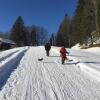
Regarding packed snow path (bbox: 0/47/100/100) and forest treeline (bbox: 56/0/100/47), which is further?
forest treeline (bbox: 56/0/100/47)

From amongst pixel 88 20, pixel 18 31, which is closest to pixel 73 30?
pixel 88 20

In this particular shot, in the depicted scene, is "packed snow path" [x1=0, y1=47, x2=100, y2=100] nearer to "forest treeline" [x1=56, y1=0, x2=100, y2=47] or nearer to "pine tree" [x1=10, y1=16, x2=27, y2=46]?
"forest treeline" [x1=56, y1=0, x2=100, y2=47]

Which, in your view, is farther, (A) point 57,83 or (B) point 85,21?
→ (B) point 85,21

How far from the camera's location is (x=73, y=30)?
67688 millimetres

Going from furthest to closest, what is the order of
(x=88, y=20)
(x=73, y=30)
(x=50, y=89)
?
(x=73, y=30)
(x=88, y=20)
(x=50, y=89)

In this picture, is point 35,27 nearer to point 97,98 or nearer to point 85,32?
point 85,32

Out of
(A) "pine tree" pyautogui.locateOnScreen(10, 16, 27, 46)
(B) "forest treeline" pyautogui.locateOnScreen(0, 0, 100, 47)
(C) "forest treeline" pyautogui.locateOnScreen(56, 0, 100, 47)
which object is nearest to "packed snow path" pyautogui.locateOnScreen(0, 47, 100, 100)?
(B) "forest treeline" pyautogui.locateOnScreen(0, 0, 100, 47)

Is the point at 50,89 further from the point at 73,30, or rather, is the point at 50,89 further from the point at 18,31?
the point at 18,31

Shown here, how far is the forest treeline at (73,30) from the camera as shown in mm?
48094

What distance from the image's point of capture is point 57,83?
12.0 meters

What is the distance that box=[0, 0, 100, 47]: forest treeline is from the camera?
48094 mm

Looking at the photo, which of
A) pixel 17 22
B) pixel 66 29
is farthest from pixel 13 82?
pixel 17 22

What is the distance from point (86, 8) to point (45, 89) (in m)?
40.2

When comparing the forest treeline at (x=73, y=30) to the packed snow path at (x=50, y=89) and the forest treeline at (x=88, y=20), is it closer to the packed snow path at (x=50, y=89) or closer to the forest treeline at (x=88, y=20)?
the forest treeline at (x=88, y=20)
